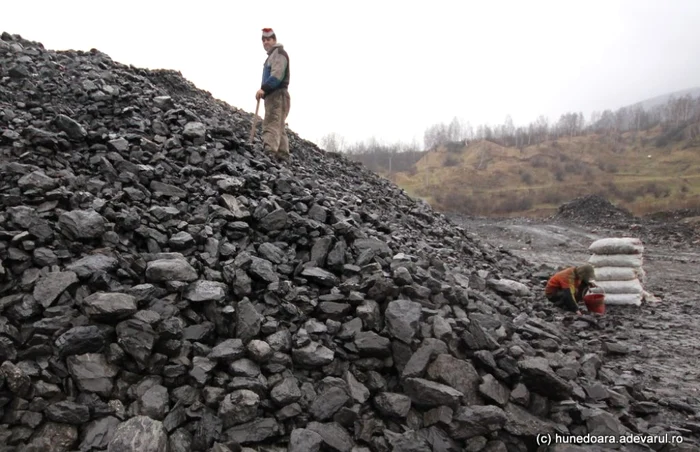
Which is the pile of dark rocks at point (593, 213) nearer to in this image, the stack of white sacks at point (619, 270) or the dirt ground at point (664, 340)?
the dirt ground at point (664, 340)

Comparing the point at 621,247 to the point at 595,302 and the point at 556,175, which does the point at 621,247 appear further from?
the point at 556,175

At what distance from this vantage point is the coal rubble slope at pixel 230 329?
11.4ft

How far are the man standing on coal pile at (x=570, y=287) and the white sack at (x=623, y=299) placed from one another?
36.5 inches

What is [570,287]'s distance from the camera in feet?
25.9

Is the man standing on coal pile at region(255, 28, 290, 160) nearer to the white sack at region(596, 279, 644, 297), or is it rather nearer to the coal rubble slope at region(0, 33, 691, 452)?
the coal rubble slope at region(0, 33, 691, 452)

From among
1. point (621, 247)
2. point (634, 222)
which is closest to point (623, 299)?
point (621, 247)

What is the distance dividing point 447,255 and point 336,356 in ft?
15.2

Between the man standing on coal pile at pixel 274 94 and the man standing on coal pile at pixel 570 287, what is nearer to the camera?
the man standing on coal pile at pixel 570 287

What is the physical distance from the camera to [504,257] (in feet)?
36.1

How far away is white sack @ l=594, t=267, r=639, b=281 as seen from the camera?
29.5 ft

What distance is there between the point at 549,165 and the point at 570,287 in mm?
74109

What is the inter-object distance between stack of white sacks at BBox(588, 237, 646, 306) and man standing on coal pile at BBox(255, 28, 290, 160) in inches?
276

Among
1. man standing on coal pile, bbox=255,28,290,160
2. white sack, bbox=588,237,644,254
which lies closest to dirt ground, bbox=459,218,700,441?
white sack, bbox=588,237,644,254

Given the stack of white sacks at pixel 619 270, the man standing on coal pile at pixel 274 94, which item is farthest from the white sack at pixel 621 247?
the man standing on coal pile at pixel 274 94
